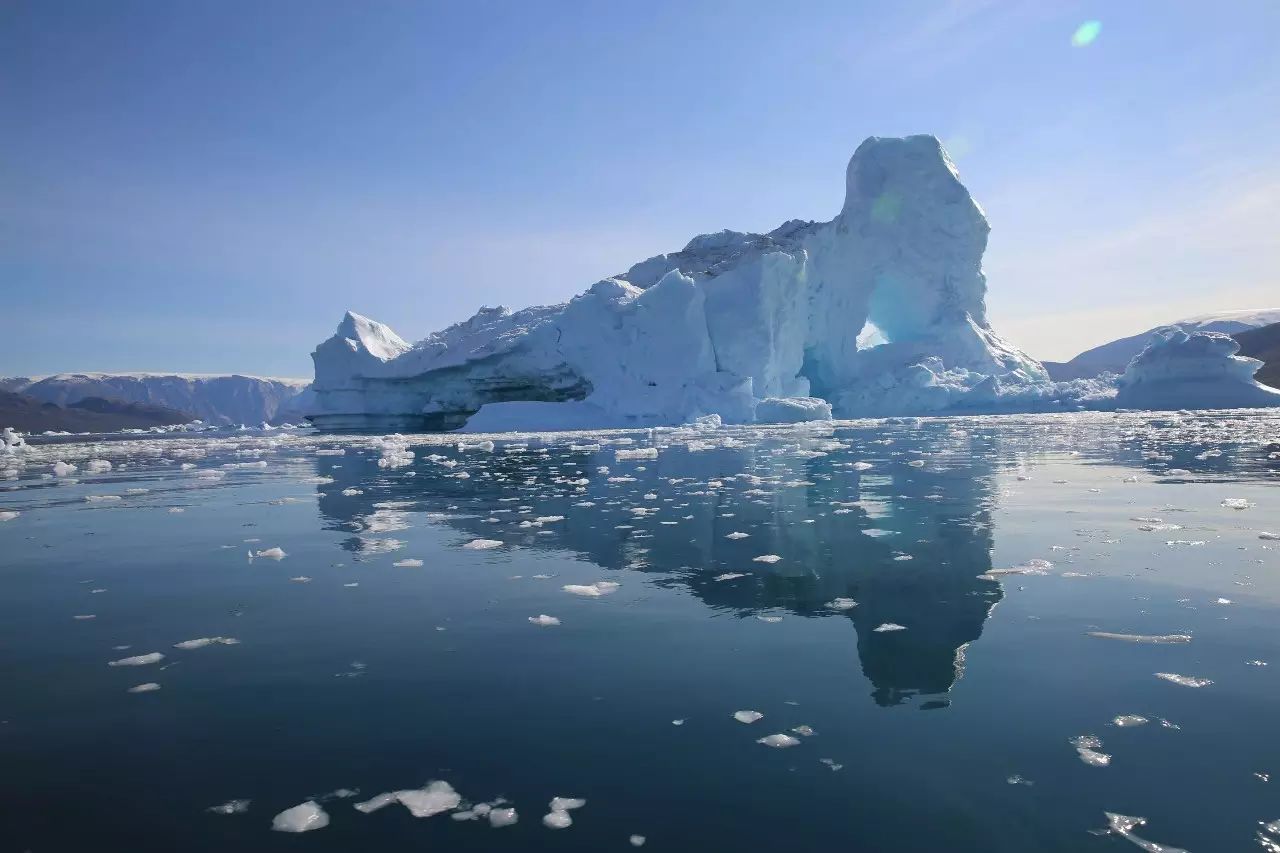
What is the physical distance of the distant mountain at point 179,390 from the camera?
495 ft

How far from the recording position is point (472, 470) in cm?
1324

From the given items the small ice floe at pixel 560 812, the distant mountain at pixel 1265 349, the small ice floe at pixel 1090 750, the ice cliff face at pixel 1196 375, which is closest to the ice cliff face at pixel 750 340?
the ice cliff face at pixel 1196 375

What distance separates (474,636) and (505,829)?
181cm

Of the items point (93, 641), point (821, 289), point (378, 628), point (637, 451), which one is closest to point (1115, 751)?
point (378, 628)

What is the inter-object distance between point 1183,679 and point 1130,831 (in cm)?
137

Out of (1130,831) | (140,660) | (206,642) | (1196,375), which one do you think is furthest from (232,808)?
(1196,375)

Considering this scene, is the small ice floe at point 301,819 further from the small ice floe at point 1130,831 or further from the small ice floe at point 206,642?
the small ice floe at point 1130,831

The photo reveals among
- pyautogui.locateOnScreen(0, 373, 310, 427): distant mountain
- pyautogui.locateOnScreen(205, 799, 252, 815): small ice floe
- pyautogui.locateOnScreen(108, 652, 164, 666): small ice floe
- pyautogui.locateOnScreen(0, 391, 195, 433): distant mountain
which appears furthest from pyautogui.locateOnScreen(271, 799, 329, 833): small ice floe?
pyautogui.locateOnScreen(0, 373, 310, 427): distant mountain

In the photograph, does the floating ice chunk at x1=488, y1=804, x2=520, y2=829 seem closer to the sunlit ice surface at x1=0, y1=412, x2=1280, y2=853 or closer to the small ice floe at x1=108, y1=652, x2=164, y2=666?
the sunlit ice surface at x1=0, y1=412, x2=1280, y2=853

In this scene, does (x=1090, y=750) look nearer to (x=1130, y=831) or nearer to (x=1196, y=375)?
(x=1130, y=831)

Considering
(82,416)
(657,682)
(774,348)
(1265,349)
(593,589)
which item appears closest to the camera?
(657,682)

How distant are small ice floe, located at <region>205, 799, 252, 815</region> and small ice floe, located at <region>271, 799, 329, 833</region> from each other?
0.14 m

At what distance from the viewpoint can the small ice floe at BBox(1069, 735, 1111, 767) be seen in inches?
93.0

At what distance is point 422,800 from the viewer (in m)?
2.25
